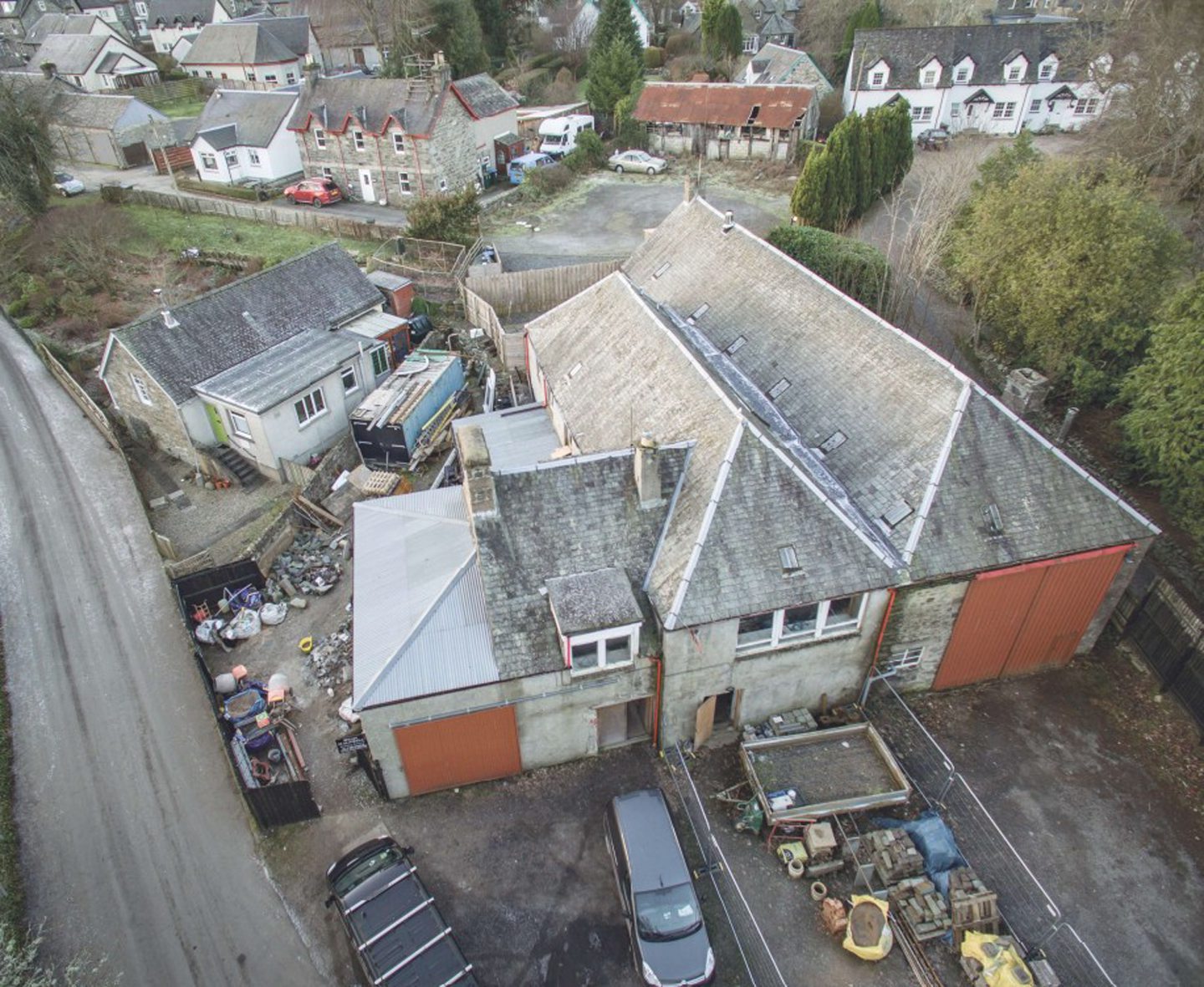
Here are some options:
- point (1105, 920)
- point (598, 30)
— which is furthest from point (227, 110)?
point (1105, 920)

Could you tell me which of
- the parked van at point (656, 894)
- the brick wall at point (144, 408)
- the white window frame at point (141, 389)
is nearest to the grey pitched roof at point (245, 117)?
the brick wall at point (144, 408)

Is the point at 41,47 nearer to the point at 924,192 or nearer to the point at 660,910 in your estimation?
the point at 924,192

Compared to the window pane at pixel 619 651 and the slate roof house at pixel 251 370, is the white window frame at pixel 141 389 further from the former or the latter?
the window pane at pixel 619 651

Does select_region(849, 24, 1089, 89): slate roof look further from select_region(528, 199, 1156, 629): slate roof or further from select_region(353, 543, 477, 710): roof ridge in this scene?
select_region(353, 543, 477, 710): roof ridge

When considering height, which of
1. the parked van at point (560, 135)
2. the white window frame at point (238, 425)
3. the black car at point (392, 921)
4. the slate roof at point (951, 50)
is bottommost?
the black car at point (392, 921)

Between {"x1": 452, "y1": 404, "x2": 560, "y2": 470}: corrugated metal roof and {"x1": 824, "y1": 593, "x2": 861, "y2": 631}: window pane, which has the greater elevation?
{"x1": 824, "y1": 593, "x2": 861, "y2": 631}: window pane

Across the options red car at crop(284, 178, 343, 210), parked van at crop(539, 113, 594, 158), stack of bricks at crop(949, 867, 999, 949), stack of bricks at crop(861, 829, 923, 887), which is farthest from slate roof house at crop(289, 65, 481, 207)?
stack of bricks at crop(949, 867, 999, 949)
